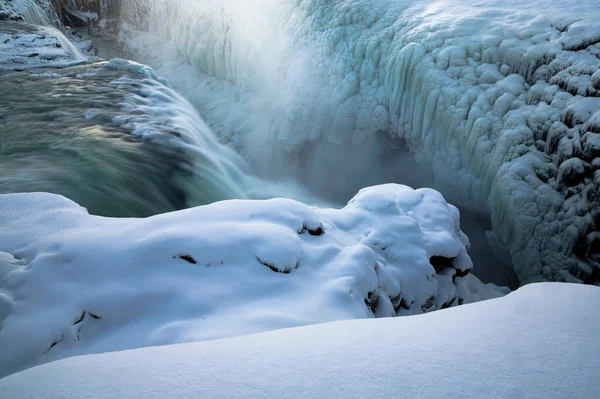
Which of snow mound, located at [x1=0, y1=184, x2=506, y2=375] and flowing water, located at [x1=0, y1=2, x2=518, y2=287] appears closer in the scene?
snow mound, located at [x1=0, y1=184, x2=506, y2=375]

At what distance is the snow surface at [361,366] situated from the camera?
0.86 metres

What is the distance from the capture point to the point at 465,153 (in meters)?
4.34

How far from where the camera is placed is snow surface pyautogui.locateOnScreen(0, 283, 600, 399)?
86cm

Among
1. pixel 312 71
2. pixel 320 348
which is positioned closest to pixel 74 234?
pixel 320 348

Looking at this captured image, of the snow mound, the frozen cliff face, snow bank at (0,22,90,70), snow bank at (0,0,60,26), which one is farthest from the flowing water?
snow bank at (0,0,60,26)

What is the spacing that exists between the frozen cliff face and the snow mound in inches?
69.7

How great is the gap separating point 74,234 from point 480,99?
3.95m

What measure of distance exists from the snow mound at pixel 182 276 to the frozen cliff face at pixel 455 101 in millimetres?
1770

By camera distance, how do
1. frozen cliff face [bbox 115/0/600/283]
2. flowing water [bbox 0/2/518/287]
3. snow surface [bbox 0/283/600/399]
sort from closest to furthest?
snow surface [bbox 0/283/600/399] → flowing water [bbox 0/2/518/287] → frozen cliff face [bbox 115/0/600/283]

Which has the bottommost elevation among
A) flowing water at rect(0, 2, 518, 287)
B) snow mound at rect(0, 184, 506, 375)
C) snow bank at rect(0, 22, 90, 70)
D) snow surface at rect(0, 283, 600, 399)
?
flowing water at rect(0, 2, 518, 287)

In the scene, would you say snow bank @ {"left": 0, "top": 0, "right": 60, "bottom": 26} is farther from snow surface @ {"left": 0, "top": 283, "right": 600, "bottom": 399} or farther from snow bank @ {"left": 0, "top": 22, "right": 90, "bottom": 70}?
snow surface @ {"left": 0, "top": 283, "right": 600, "bottom": 399}

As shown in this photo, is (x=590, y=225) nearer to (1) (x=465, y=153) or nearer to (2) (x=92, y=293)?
(1) (x=465, y=153)

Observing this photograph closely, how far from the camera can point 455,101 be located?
432cm

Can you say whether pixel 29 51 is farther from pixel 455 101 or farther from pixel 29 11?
pixel 455 101
